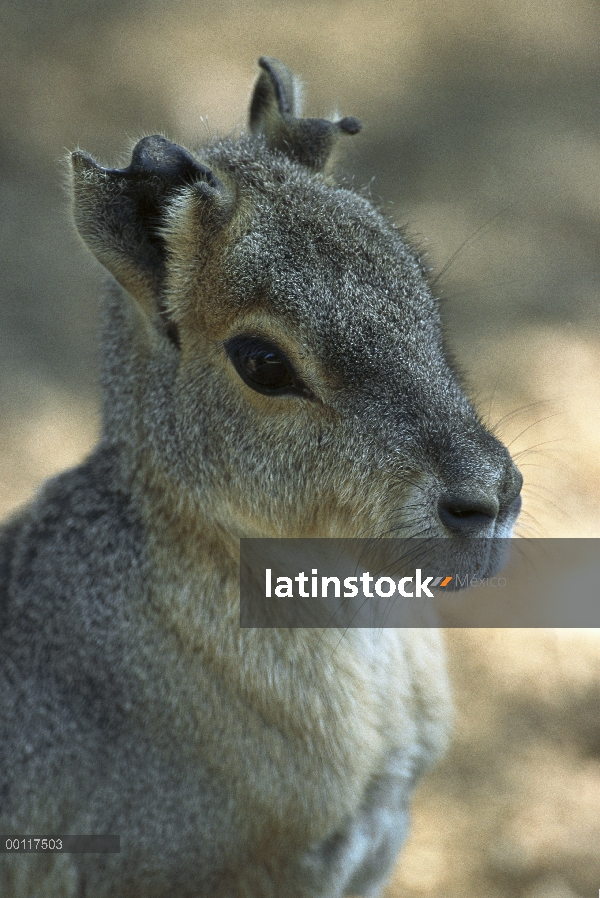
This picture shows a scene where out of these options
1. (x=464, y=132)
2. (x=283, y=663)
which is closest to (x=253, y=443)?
(x=283, y=663)

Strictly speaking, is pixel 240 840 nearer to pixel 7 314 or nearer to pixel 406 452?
pixel 406 452

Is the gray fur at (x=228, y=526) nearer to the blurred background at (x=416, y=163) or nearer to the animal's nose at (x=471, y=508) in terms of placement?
the animal's nose at (x=471, y=508)

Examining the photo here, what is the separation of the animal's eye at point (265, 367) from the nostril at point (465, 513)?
500mm

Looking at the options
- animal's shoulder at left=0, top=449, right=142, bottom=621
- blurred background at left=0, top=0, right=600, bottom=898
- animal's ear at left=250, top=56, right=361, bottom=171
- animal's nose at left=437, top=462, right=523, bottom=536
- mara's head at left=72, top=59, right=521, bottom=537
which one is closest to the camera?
animal's nose at left=437, top=462, right=523, bottom=536

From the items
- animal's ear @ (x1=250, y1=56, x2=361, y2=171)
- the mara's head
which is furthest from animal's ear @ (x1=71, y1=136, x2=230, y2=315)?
animal's ear @ (x1=250, y1=56, x2=361, y2=171)

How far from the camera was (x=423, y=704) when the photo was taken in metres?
3.65

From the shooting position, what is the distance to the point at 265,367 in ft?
9.34

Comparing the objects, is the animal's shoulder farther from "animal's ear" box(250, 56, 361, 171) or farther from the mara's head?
"animal's ear" box(250, 56, 361, 171)

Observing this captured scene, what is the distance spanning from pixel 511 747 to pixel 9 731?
2861 mm

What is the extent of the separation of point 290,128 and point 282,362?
1.11 m

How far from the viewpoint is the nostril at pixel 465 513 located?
267cm

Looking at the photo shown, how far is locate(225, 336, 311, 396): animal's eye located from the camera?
9.30 feet

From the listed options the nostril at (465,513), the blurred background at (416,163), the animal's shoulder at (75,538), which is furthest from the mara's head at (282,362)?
the blurred background at (416,163)

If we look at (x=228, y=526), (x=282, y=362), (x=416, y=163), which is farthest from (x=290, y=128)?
(x=416, y=163)
